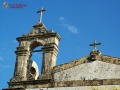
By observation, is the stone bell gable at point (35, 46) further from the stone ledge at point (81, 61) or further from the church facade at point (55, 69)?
the stone ledge at point (81, 61)

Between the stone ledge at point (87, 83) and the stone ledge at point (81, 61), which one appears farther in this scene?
the stone ledge at point (81, 61)

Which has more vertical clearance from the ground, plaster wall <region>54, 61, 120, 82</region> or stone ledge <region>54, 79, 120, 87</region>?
plaster wall <region>54, 61, 120, 82</region>

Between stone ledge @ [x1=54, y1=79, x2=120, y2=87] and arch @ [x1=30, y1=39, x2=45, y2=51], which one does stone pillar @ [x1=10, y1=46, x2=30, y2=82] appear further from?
stone ledge @ [x1=54, y1=79, x2=120, y2=87]

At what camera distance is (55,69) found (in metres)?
12.6

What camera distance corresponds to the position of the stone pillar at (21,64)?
1289 centimetres

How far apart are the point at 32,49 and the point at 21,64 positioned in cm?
97

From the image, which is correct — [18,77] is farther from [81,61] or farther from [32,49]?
[81,61]

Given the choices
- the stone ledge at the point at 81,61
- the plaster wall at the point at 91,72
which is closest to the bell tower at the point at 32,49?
the stone ledge at the point at 81,61

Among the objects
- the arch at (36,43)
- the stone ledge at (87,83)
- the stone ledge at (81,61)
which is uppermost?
the arch at (36,43)

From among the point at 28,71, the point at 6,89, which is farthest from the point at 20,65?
the point at 6,89

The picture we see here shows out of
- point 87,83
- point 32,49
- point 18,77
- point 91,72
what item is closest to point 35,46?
point 32,49

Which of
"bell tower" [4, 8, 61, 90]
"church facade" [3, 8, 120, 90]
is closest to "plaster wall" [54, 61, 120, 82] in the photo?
"church facade" [3, 8, 120, 90]

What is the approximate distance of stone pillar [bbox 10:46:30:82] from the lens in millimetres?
12891

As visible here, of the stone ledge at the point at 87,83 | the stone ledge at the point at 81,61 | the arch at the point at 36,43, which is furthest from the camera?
the arch at the point at 36,43
